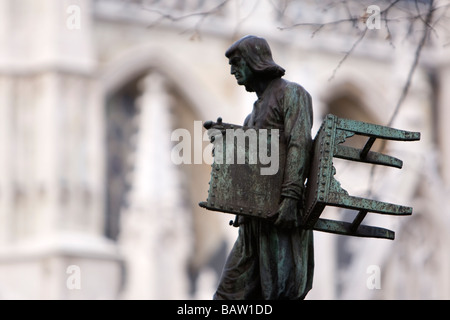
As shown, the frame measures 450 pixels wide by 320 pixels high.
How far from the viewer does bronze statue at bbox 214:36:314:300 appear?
656cm

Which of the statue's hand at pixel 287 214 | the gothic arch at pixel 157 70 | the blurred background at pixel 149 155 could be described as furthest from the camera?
the gothic arch at pixel 157 70

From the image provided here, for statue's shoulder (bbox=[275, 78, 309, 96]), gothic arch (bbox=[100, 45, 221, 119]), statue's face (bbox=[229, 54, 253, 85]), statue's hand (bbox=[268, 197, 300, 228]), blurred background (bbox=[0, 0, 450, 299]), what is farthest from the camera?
gothic arch (bbox=[100, 45, 221, 119])

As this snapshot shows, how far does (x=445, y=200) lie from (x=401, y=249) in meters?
0.85

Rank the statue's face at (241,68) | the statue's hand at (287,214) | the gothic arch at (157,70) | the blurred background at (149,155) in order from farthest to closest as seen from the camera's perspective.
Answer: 1. the gothic arch at (157,70)
2. the blurred background at (149,155)
3. the statue's face at (241,68)
4. the statue's hand at (287,214)

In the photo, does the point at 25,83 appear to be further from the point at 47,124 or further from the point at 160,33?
the point at 160,33

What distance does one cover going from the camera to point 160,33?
21.5 m

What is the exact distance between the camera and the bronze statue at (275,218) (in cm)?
656

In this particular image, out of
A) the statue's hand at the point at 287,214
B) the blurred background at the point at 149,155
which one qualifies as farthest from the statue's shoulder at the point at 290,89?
the blurred background at the point at 149,155

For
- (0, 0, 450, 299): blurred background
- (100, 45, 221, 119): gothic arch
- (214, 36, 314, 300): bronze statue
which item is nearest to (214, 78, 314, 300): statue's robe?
(214, 36, 314, 300): bronze statue

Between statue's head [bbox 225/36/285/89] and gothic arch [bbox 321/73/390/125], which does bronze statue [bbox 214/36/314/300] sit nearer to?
statue's head [bbox 225/36/285/89]

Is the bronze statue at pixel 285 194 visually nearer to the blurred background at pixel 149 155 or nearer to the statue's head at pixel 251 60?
the statue's head at pixel 251 60

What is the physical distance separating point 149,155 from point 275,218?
42.3 feet

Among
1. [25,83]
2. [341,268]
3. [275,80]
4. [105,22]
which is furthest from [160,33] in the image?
[275,80]

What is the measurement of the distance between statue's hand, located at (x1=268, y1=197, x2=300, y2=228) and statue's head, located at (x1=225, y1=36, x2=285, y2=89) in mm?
576
